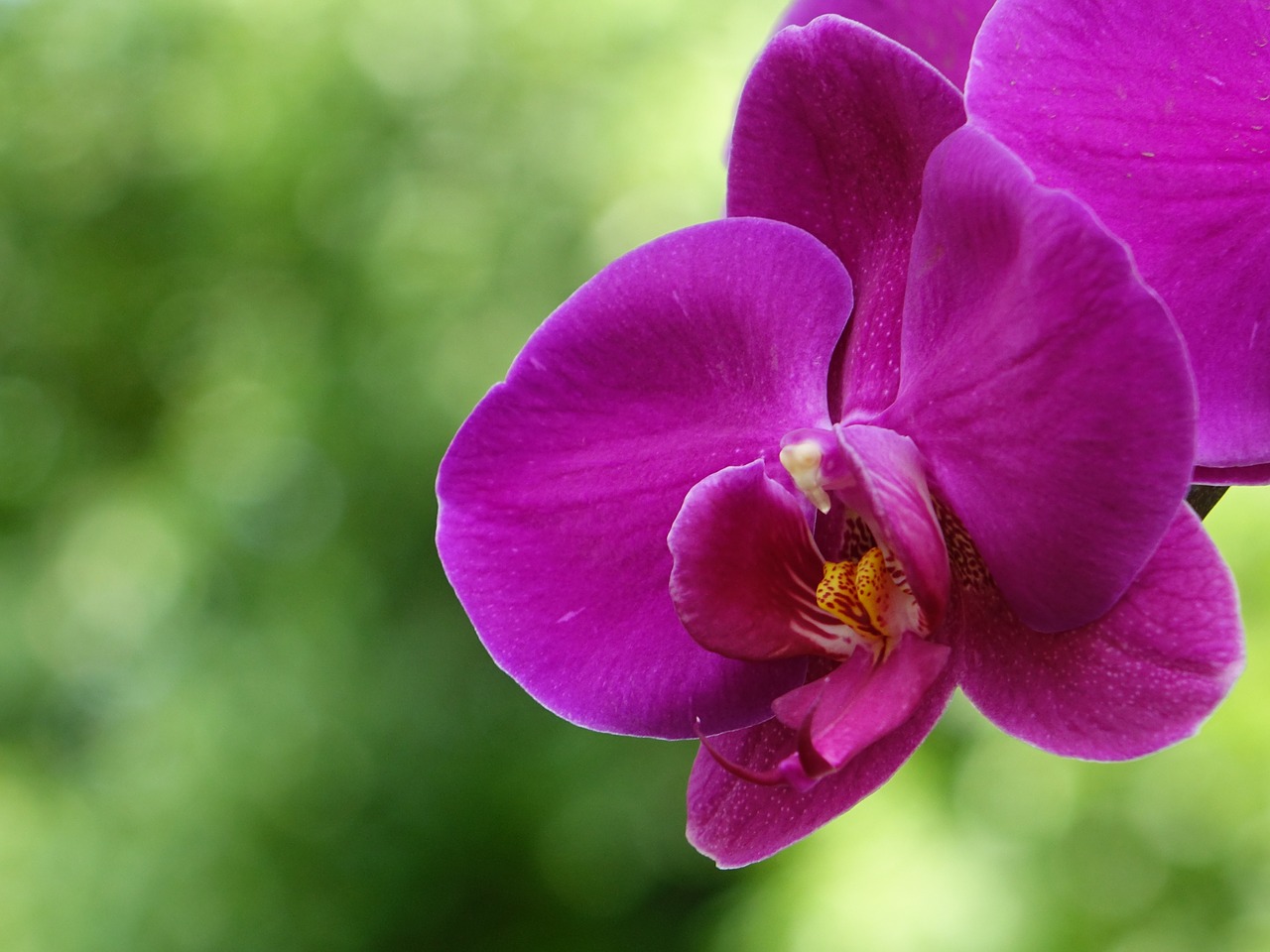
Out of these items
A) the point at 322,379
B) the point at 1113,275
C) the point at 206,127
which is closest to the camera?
the point at 1113,275

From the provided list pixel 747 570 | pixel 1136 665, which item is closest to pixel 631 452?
pixel 747 570

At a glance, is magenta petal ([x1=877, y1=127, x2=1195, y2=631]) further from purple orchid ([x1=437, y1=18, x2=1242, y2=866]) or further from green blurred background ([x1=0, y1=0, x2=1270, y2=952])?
green blurred background ([x1=0, y1=0, x2=1270, y2=952])

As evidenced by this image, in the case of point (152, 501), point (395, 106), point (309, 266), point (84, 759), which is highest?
point (395, 106)

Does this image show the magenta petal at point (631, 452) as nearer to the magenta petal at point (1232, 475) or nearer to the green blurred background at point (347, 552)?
the magenta petal at point (1232, 475)

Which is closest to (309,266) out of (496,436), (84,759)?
(84,759)

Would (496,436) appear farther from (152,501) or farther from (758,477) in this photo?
(152,501)

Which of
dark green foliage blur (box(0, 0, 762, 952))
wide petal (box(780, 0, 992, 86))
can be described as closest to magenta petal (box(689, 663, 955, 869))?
wide petal (box(780, 0, 992, 86))

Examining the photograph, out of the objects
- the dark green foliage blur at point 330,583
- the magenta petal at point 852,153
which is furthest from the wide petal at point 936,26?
the dark green foliage blur at point 330,583
